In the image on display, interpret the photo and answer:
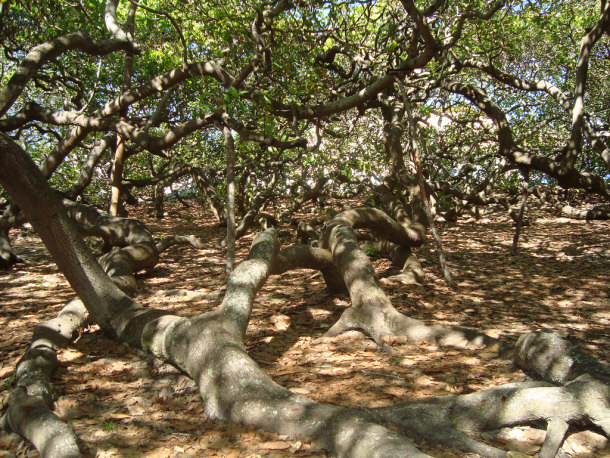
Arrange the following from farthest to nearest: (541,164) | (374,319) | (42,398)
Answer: (541,164) < (374,319) < (42,398)

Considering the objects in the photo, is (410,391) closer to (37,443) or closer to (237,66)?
(37,443)

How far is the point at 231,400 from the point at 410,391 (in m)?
1.24

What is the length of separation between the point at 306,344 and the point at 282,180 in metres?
7.18

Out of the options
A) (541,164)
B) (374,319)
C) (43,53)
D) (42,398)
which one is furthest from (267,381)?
(541,164)

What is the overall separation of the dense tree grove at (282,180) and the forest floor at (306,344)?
159mm

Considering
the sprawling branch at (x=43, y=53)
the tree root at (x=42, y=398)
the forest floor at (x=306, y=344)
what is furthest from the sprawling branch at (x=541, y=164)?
the tree root at (x=42, y=398)

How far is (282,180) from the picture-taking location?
11.2 m

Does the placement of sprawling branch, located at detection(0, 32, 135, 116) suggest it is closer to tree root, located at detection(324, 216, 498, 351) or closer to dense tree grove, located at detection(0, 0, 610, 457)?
dense tree grove, located at detection(0, 0, 610, 457)

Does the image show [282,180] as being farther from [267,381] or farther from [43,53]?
[267,381]

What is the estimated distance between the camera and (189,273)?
758cm

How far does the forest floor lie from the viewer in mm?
2672

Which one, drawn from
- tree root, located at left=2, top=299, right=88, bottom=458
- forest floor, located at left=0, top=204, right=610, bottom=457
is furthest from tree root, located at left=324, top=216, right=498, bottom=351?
tree root, located at left=2, top=299, right=88, bottom=458

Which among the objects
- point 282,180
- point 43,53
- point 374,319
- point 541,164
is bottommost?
point 374,319

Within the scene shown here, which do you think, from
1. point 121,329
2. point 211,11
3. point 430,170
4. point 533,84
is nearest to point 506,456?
point 121,329
